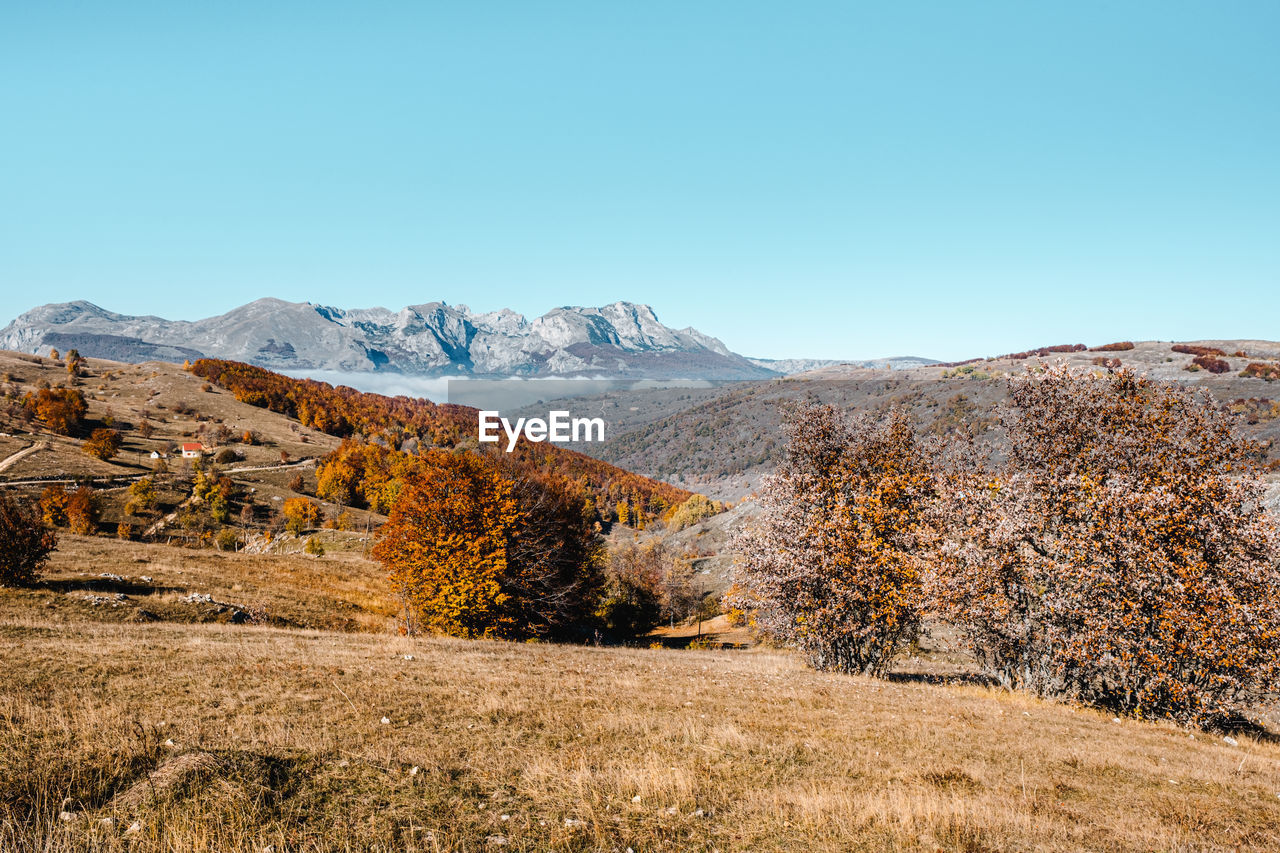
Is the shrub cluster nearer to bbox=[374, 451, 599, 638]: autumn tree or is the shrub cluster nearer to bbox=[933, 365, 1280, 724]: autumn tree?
bbox=[933, 365, 1280, 724]: autumn tree

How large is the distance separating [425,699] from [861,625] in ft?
70.6

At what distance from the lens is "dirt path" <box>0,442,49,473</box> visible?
108719 mm

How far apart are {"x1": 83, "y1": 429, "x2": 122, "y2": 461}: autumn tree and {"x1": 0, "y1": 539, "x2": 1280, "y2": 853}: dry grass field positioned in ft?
473

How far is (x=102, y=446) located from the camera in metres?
134

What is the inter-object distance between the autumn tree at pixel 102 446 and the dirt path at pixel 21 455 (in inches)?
274

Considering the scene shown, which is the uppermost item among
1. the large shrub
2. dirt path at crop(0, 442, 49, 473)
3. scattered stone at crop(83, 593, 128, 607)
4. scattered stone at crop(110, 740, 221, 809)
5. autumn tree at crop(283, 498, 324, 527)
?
scattered stone at crop(110, 740, 221, 809)

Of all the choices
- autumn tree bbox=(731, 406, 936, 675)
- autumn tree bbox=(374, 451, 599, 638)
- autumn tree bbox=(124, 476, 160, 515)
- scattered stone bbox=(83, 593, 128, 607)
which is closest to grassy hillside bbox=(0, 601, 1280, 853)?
autumn tree bbox=(731, 406, 936, 675)

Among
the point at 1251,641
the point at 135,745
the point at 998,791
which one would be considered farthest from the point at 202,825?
the point at 1251,641

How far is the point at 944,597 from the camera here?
24969mm

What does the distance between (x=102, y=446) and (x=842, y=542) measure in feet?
548

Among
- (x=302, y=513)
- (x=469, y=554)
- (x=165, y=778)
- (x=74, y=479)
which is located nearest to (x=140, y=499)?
(x=74, y=479)

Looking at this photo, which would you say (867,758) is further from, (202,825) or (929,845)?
(202,825)

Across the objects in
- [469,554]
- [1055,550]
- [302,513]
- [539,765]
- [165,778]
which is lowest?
[302,513]

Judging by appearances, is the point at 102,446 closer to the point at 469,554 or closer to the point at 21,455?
the point at 21,455
